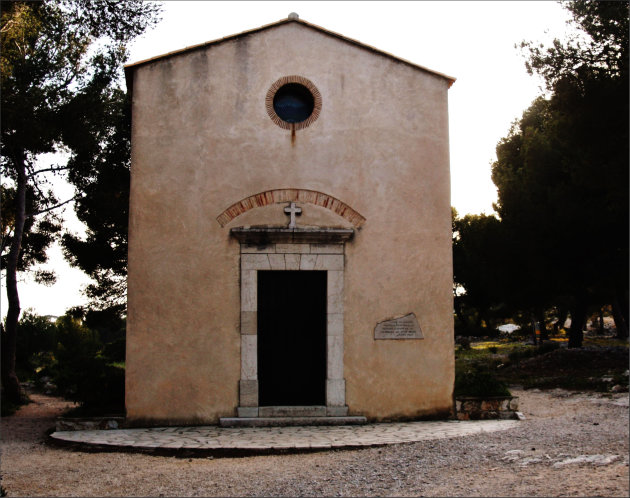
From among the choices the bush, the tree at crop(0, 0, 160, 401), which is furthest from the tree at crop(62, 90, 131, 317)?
the bush

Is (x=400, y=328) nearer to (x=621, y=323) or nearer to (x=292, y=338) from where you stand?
(x=292, y=338)

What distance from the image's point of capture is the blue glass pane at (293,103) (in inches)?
369

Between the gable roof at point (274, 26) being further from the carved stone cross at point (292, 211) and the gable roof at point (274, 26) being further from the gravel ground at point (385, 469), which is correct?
the gravel ground at point (385, 469)

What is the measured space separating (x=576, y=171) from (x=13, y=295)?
11177mm

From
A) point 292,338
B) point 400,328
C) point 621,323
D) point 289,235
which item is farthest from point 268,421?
point 621,323

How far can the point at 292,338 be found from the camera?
29.6ft

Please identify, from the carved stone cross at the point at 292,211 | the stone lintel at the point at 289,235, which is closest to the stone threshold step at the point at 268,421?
the stone lintel at the point at 289,235

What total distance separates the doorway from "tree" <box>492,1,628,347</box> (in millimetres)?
4442

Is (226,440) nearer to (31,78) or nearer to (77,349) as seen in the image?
(31,78)

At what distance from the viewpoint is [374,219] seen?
29.8ft

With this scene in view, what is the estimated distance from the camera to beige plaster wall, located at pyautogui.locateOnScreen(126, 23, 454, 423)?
8711mm

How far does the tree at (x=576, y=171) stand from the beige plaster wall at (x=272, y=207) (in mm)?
2119

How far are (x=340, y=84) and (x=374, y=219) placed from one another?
210 centimetres

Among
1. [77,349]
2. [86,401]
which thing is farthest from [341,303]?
[77,349]
